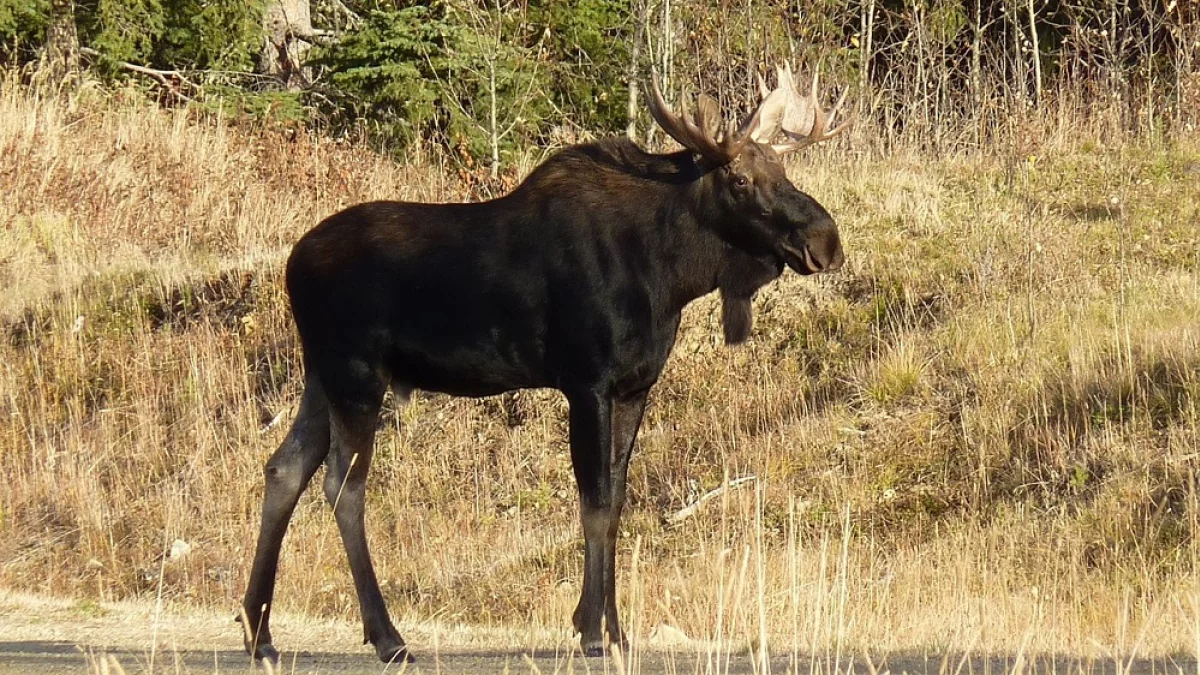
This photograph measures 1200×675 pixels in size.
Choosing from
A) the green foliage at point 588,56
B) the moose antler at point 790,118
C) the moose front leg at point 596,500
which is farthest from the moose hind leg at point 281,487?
the green foliage at point 588,56

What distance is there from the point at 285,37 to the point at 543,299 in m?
16.7

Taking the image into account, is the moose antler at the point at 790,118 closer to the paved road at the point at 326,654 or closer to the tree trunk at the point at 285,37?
the paved road at the point at 326,654

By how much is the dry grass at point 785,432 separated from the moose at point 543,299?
0.98 meters

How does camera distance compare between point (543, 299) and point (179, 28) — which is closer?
point (543, 299)

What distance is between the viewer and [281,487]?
25.6 ft

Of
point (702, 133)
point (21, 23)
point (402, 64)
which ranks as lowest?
point (702, 133)

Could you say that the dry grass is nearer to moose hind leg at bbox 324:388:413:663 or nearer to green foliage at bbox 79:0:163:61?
moose hind leg at bbox 324:388:413:663

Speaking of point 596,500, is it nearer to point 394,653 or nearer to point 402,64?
point 394,653

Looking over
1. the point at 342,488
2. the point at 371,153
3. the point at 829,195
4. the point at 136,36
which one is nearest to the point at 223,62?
the point at 136,36

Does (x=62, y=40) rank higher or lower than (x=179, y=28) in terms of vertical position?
lower

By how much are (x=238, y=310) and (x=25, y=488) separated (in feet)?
9.17

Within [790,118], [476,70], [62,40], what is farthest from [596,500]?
[62,40]

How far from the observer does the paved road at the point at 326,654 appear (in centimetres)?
615

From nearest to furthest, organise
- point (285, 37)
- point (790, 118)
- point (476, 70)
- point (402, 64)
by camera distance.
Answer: point (790, 118)
point (476, 70)
point (402, 64)
point (285, 37)
